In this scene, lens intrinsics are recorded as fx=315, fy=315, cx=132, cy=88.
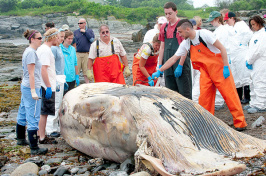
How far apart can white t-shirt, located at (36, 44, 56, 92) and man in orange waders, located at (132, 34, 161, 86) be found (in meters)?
1.87

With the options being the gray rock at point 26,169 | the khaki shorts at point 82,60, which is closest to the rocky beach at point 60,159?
the gray rock at point 26,169

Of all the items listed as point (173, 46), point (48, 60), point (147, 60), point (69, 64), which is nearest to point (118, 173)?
point (48, 60)

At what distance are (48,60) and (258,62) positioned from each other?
4.80 m

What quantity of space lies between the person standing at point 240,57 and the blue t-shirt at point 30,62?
Answer: 5.39 meters

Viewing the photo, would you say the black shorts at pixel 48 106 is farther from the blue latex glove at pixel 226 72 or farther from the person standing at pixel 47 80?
the blue latex glove at pixel 226 72

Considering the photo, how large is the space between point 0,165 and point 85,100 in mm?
1522

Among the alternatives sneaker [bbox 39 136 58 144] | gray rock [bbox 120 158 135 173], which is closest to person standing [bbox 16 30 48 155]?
sneaker [bbox 39 136 58 144]

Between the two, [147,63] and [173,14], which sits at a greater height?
[173,14]

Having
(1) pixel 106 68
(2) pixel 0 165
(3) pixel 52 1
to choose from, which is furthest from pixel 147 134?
(3) pixel 52 1

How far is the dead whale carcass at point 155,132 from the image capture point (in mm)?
3631

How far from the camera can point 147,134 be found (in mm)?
3896

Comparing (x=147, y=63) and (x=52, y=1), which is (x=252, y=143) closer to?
(x=147, y=63)

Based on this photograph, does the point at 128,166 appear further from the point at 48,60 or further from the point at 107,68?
the point at 107,68

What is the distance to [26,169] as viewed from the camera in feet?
13.5
